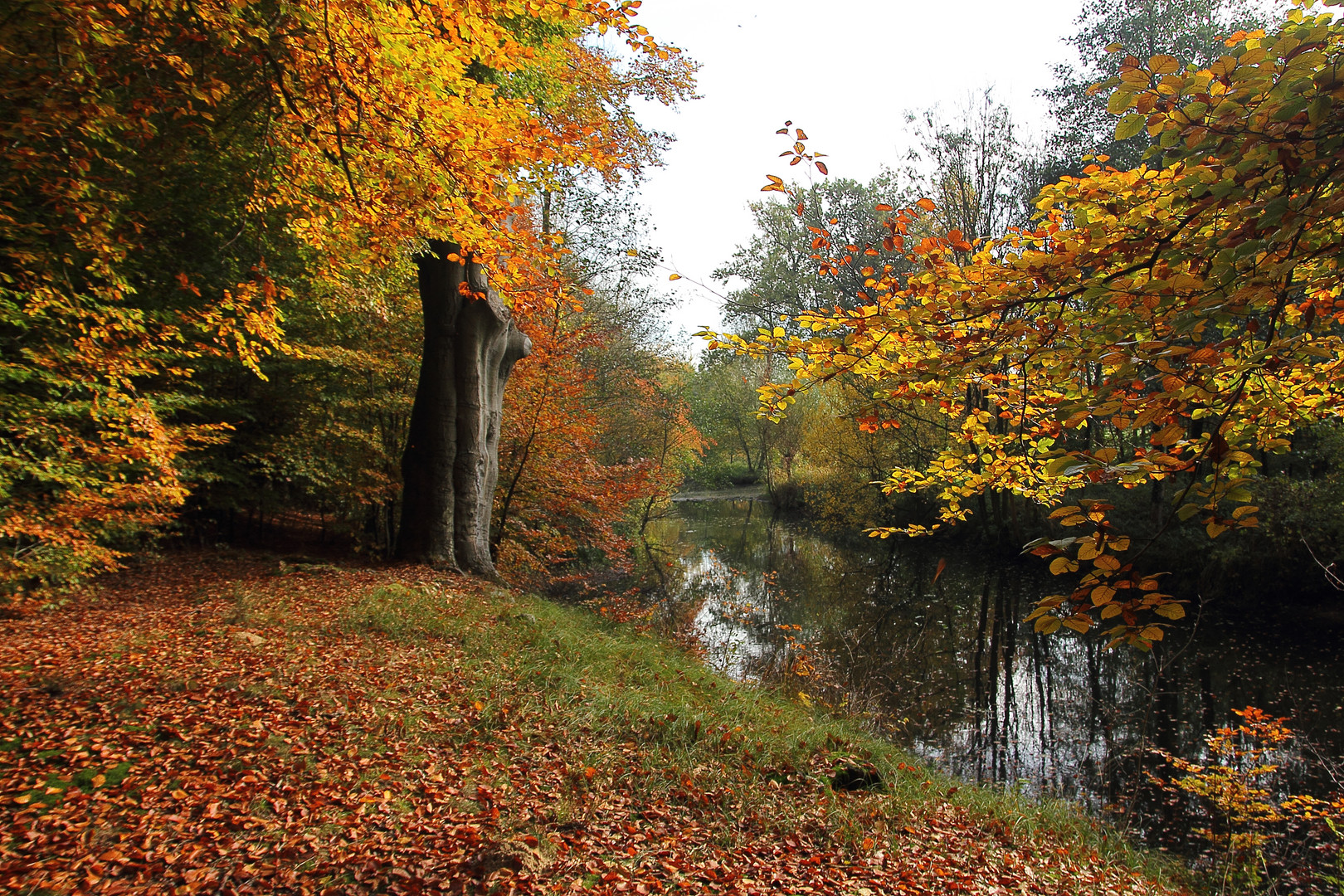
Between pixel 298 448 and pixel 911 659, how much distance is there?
9.73 metres

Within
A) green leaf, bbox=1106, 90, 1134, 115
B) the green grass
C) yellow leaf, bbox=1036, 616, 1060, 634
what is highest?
green leaf, bbox=1106, 90, 1134, 115

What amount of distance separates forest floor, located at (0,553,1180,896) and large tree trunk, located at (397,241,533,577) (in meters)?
2.66

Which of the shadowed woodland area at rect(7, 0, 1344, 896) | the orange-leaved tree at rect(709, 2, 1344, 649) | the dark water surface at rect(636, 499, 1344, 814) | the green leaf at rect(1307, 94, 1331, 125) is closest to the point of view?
the green leaf at rect(1307, 94, 1331, 125)

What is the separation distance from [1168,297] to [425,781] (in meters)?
3.98

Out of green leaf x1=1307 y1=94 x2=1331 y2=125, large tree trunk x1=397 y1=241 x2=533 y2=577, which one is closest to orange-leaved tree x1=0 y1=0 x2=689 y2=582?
large tree trunk x1=397 y1=241 x2=533 y2=577

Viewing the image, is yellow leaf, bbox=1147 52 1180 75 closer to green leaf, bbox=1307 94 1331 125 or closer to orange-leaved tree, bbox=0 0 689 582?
green leaf, bbox=1307 94 1331 125

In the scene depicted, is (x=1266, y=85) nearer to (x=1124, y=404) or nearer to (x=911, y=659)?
(x=1124, y=404)

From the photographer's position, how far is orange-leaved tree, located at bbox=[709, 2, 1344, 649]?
61.9 inches

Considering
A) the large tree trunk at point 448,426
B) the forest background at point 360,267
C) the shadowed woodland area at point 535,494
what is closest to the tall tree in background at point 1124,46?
the forest background at point 360,267

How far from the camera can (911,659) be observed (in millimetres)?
9969

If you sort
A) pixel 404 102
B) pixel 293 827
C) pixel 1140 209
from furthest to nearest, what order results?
pixel 404 102, pixel 293 827, pixel 1140 209

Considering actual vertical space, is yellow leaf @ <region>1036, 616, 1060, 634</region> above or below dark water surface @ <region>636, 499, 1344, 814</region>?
above

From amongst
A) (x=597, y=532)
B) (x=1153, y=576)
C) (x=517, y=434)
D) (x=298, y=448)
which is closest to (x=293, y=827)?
(x=1153, y=576)

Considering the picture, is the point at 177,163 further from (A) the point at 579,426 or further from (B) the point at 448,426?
(A) the point at 579,426
